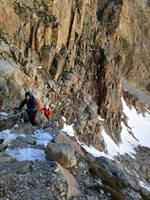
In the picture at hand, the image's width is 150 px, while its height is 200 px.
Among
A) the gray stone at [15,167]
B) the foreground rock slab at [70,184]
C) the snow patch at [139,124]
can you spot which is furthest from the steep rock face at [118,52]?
the gray stone at [15,167]

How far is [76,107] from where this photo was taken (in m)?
82.4

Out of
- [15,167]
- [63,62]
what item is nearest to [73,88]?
A: [63,62]

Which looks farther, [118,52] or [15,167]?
[118,52]

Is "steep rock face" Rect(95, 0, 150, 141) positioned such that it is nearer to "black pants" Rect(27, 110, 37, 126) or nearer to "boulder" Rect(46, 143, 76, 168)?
"black pants" Rect(27, 110, 37, 126)

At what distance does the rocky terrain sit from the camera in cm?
1600

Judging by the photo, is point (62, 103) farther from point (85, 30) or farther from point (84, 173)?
point (84, 173)

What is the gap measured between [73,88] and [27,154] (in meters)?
67.8

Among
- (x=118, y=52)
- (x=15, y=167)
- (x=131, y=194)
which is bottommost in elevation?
(x=131, y=194)

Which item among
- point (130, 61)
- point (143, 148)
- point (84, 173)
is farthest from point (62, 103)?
point (130, 61)

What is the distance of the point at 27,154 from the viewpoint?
17.8m

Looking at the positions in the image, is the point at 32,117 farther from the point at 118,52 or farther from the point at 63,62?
the point at 118,52

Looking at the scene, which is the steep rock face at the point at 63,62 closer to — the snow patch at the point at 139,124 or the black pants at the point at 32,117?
the black pants at the point at 32,117

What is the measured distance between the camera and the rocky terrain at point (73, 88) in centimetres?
1600

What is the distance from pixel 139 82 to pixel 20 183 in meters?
148
